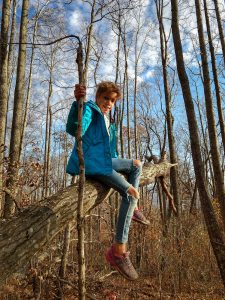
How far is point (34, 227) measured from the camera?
2227 millimetres

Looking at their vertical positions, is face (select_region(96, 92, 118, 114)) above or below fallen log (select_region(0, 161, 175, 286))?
above

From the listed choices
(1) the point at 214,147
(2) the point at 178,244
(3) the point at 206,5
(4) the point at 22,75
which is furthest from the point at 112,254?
(3) the point at 206,5

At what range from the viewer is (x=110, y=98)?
3135 mm

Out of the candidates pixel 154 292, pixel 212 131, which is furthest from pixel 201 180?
pixel 154 292

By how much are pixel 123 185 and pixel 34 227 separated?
102 centimetres

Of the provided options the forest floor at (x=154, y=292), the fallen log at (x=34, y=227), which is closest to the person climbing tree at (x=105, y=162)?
the fallen log at (x=34, y=227)

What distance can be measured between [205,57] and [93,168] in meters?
5.67

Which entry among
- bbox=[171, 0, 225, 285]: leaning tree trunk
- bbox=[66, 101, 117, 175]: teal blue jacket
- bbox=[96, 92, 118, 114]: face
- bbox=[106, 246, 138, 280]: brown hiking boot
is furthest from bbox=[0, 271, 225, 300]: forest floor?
bbox=[96, 92, 118, 114]: face

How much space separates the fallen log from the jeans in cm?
20

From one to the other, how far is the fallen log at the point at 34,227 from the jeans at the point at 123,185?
8.0 inches

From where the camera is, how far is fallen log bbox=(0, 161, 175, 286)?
2.00m

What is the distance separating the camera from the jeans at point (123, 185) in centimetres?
296

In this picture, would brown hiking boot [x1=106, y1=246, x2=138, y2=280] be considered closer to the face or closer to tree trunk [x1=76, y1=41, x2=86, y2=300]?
tree trunk [x1=76, y1=41, x2=86, y2=300]

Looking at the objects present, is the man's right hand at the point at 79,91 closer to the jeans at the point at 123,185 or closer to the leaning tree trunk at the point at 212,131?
the jeans at the point at 123,185
